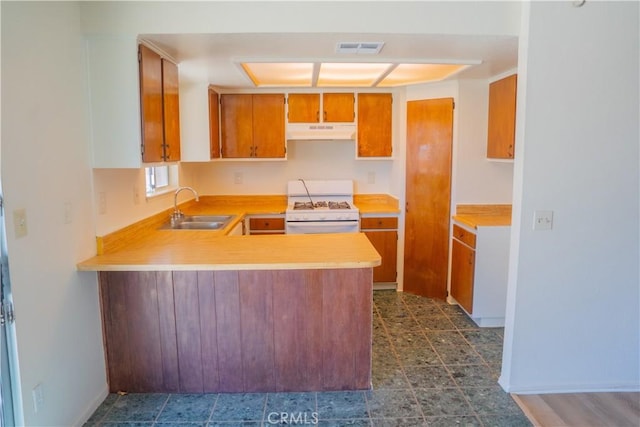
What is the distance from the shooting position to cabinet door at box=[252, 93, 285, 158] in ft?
15.0

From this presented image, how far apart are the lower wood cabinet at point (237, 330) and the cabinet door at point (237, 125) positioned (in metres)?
2.35

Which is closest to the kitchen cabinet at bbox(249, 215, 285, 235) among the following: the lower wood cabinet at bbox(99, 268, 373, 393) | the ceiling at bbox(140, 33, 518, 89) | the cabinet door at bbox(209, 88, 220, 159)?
the cabinet door at bbox(209, 88, 220, 159)

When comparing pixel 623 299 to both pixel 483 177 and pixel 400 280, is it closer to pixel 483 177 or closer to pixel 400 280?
pixel 483 177

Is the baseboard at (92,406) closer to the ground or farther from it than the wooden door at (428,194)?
closer to the ground

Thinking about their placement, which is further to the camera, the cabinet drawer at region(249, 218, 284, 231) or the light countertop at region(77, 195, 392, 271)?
the cabinet drawer at region(249, 218, 284, 231)

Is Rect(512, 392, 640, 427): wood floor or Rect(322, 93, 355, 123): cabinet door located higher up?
Rect(322, 93, 355, 123): cabinet door

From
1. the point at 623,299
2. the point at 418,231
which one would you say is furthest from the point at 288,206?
the point at 623,299

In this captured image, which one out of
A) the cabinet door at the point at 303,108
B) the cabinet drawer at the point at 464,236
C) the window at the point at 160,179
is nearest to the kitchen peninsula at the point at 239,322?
the window at the point at 160,179

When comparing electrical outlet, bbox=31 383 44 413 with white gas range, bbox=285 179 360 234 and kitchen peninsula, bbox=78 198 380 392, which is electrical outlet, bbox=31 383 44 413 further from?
white gas range, bbox=285 179 360 234

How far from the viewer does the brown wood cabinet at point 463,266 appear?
12.0 feet

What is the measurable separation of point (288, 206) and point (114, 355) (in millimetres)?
2570

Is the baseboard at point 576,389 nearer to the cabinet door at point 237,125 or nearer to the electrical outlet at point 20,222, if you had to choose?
the electrical outlet at point 20,222

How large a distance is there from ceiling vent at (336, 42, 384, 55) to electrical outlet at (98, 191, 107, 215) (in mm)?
1745

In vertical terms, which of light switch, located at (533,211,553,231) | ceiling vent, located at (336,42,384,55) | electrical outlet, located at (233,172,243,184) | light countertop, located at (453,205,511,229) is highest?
ceiling vent, located at (336,42,384,55)
